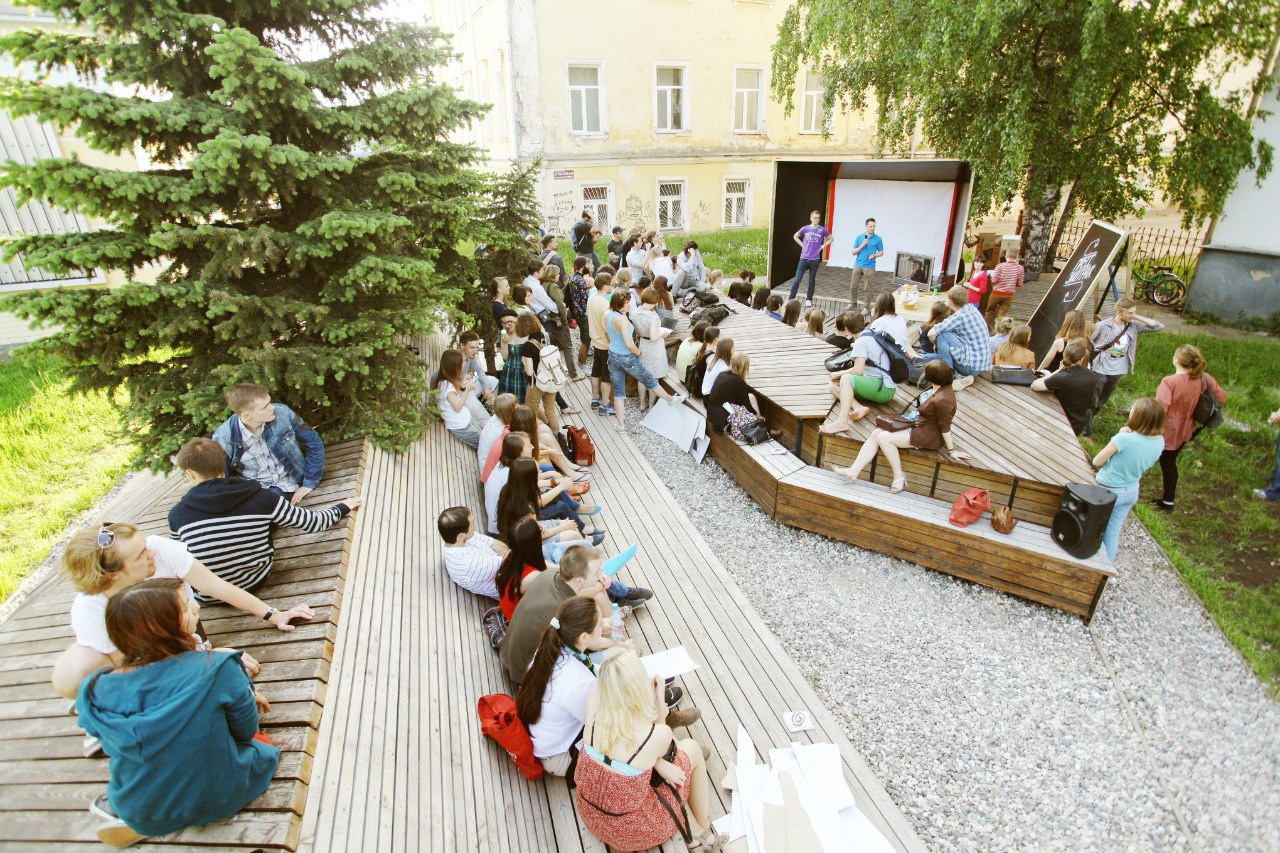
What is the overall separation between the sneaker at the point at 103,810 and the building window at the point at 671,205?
2183 centimetres

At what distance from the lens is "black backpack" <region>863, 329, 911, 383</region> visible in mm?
7059

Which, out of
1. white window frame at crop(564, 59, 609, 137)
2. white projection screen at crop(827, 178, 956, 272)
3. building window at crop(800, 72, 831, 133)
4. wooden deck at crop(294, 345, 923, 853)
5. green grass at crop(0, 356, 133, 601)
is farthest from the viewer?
building window at crop(800, 72, 831, 133)

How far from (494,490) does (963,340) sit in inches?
227

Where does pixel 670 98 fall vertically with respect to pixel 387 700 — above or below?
above

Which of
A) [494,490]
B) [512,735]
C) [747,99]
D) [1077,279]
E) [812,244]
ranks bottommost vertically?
[512,735]

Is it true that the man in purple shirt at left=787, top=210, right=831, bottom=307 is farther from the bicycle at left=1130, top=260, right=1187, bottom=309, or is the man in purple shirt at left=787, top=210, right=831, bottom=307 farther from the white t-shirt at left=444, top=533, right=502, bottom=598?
the white t-shirt at left=444, top=533, right=502, bottom=598

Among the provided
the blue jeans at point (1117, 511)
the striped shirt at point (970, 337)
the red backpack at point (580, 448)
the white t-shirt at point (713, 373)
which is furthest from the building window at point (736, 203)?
the blue jeans at point (1117, 511)

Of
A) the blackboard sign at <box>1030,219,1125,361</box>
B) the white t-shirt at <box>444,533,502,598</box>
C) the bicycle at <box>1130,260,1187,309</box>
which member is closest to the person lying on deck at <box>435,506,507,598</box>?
the white t-shirt at <box>444,533,502,598</box>

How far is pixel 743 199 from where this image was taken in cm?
2350

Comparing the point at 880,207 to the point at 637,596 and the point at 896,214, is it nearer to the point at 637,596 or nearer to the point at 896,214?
the point at 896,214

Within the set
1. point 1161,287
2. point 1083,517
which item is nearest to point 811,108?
point 1161,287

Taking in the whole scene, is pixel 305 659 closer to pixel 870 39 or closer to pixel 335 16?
pixel 335 16

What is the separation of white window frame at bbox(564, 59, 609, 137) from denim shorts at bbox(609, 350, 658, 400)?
47.4 feet

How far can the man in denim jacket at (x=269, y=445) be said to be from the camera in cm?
434
